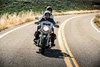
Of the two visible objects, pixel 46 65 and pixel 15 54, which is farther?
pixel 15 54

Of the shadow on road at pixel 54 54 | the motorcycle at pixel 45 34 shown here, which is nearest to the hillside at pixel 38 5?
the shadow on road at pixel 54 54

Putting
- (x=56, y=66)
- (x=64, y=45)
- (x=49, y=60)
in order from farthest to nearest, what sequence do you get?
1. (x=64, y=45)
2. (x=49, y=60)
3. (x=56, y=66)

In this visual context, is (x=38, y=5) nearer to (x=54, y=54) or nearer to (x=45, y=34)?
(x=45, y=34)

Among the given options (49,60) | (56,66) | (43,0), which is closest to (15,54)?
(49,60)

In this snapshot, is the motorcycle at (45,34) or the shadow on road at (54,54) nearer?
the shadow on road at (54,54)

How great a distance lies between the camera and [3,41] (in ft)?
48.3

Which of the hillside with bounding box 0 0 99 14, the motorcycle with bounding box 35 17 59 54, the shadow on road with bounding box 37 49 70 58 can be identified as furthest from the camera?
the hillside with bounding box 0 0 99 14

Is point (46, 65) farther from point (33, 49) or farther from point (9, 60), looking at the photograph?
point (33, 49)

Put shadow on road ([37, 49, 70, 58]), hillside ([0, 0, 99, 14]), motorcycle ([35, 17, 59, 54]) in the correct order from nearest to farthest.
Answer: shadow on road ([37, 49, 70, 58]) < motorcycle ([35, 17, 59, 54]) < hillside ([0, 0, 99, 14])

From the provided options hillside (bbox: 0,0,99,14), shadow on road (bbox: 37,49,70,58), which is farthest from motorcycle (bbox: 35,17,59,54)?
hillside (bbox: 0,0,99,14)

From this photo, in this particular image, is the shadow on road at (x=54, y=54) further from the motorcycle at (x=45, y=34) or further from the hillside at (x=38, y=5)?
the hillside at (x=38, y=5)

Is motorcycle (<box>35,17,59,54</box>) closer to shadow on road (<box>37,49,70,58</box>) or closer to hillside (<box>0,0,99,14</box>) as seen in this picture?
shadow on road (<box>37,49,70,58</box>)

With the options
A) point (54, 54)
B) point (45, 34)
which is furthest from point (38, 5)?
point (54, 54)

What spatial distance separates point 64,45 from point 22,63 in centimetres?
513
